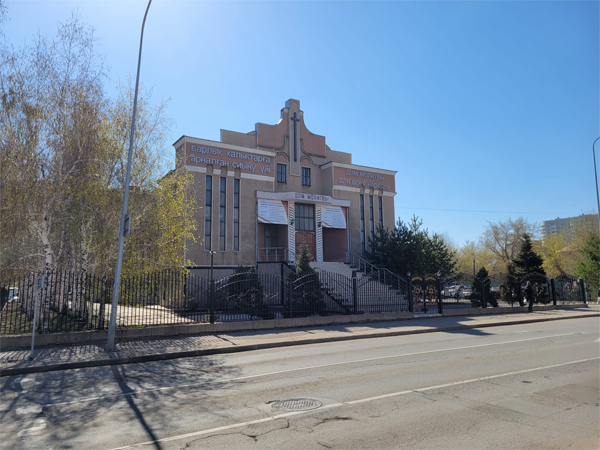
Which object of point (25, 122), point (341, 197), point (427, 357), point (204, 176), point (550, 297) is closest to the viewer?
point (427, 357)

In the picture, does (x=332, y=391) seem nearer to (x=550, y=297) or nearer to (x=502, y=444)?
(x=502, y=444)

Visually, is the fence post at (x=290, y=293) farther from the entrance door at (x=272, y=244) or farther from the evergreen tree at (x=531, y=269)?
the evergreen tree at (x=531, y=269)

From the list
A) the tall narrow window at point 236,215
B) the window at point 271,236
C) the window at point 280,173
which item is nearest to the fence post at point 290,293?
the tall narrow window at point 236,215

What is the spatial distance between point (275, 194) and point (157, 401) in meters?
23.0

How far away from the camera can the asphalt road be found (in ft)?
16.6

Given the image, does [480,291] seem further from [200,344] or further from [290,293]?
[200,344]

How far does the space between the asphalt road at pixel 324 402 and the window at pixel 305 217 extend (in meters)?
19.5

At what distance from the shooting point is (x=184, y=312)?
52.5 feet

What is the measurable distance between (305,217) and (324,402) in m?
24.4

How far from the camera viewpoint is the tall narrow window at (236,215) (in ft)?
91.7

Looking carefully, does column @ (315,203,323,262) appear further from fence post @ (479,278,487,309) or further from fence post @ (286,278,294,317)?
fence post @ (286,278,294,317)

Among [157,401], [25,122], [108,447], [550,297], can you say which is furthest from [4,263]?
[550,297]

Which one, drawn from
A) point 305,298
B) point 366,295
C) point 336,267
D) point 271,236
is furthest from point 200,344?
point 271,236

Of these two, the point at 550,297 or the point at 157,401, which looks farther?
the point at 550,297
